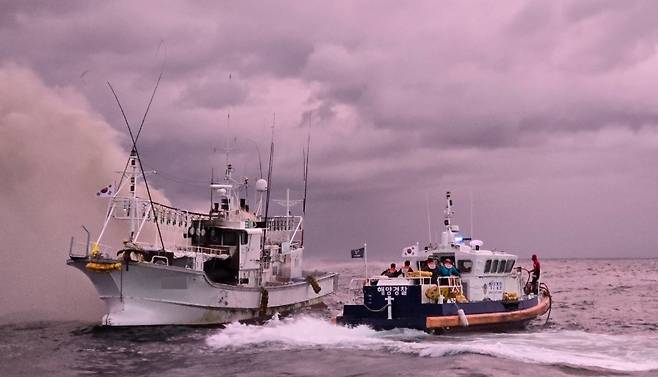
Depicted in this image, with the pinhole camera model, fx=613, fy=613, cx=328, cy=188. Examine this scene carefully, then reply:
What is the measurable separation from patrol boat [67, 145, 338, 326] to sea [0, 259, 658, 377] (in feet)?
3.80

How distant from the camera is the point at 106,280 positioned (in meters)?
28.4

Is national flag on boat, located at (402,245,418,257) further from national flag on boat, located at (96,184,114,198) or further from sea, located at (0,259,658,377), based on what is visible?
national flag on boat, located at (96,184,114,198)

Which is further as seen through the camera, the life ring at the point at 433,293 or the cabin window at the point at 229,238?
the cabin window at the point at 229,238

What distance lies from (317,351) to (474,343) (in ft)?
19.3

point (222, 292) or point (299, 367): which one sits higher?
point (222, 292)

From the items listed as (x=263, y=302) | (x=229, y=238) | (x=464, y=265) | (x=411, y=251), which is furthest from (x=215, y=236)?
(x=464, y=265)

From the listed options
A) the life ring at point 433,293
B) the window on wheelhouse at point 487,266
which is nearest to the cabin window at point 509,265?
the window on wheelhouse at point 487,266

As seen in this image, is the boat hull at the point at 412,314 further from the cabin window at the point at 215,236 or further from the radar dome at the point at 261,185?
the radar dome at the point at 261,185

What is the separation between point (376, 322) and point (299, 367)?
6.92 m

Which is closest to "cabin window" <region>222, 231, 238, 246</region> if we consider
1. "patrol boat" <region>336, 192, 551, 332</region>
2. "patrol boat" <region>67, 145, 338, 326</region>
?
"patrol boat" <region>67, 145, 338, 326</region>

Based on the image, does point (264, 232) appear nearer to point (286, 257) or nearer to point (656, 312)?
point (286, 257)

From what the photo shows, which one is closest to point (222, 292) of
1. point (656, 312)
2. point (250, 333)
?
point (250, 333)

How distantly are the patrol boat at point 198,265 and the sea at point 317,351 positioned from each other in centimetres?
116

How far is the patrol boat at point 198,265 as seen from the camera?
1120 inches
